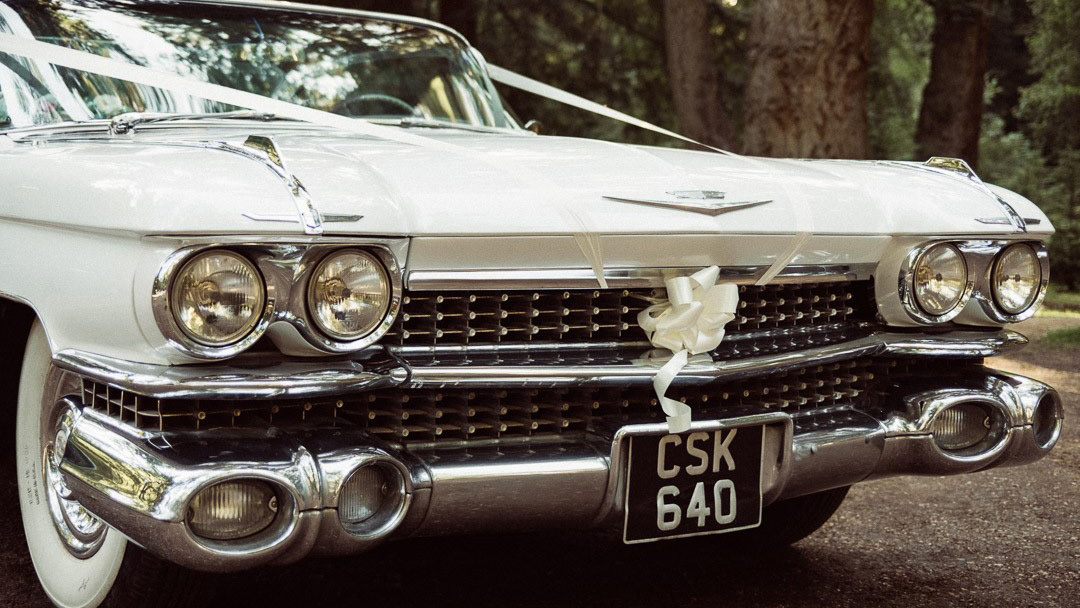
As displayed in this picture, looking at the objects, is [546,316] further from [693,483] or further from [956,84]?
[956,84]

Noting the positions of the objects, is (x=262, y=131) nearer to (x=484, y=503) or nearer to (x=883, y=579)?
(x=484, y=503)

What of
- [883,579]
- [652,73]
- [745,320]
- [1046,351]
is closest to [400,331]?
[745,320]

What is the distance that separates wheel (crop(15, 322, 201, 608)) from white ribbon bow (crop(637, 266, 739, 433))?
1052 millimetres

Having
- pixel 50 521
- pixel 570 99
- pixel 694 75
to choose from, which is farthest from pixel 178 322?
pixel 694 75

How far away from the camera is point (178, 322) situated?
1.90m

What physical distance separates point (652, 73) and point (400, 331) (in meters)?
11.1

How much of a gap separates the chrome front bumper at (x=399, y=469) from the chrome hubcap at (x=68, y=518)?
325 mm

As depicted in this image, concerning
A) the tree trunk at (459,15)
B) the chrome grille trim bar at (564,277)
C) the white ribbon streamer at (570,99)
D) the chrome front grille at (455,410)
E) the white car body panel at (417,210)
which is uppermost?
the tree trunk at (459,15)

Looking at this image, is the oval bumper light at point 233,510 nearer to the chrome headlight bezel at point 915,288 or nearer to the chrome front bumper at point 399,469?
the chrome front bumper at point 399,469

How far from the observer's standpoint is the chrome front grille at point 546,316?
218cm

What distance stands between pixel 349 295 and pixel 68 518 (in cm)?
103

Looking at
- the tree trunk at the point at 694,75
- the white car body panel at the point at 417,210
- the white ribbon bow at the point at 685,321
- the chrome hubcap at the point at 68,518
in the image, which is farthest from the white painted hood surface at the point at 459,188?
the tree trunk at the point at 694,75

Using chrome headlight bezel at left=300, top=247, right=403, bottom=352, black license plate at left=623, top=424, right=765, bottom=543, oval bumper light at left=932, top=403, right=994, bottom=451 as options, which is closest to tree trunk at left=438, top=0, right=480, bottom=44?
oval bumper light at left=932, top=403, right=994, bottom=451

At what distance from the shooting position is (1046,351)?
7.96 m
